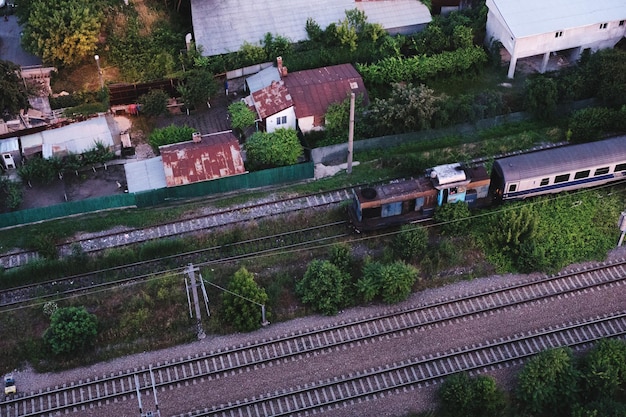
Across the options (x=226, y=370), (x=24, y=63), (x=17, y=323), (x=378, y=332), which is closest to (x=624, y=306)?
(x=378, y=332)

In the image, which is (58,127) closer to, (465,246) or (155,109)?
(155,109)

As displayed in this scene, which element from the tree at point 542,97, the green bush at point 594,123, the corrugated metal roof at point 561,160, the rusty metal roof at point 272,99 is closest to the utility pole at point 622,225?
the corrugated metal roof at point 561,160

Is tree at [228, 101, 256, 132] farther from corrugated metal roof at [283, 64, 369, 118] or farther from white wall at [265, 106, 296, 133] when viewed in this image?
corrugated metal roof at [283, 64, 369, 118]

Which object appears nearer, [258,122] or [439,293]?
[439,293]

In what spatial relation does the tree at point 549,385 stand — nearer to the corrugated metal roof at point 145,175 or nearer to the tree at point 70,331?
the tree at point 70,331

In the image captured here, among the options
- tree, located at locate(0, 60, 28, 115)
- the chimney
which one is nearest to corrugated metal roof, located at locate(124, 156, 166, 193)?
tree, located at locate(0, 60, 28, 115)
